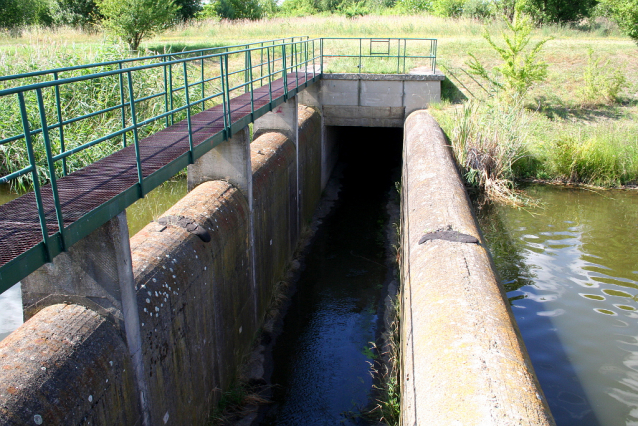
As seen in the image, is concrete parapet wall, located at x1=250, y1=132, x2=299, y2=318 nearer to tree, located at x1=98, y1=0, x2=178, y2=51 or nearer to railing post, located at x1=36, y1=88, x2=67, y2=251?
railing post, located at x1=36, y1=88, x2=67, y2=251

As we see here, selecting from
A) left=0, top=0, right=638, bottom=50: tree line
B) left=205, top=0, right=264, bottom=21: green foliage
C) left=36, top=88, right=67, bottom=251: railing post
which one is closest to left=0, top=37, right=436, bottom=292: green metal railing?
left=36, top=88, right=67, bottom=251: railing post

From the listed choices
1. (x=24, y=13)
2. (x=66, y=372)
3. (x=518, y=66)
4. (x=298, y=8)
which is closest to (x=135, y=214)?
(x=66, y=372)

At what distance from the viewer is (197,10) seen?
3388 centimetres

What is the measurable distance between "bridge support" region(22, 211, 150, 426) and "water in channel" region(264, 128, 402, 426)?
2.90m

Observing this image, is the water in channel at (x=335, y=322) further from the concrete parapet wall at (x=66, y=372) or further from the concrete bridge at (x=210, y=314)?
the concrete parapet wall at (x=66, y=372)

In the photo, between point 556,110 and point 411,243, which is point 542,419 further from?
point 556,110

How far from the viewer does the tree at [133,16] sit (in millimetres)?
20438

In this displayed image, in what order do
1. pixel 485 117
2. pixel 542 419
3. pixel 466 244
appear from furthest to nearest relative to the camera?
pixel 485 117
pixel 466 244
pixel 542 419

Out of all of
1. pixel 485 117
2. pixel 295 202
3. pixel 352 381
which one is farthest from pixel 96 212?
pixel 485 117

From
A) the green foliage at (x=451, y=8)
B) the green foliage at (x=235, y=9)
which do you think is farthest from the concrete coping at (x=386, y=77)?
the green foliage at (x=451, y=8)

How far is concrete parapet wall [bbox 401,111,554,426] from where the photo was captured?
9.45ft

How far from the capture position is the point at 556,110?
15.3 metres

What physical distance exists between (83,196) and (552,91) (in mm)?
15575

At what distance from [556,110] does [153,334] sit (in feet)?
47.1
